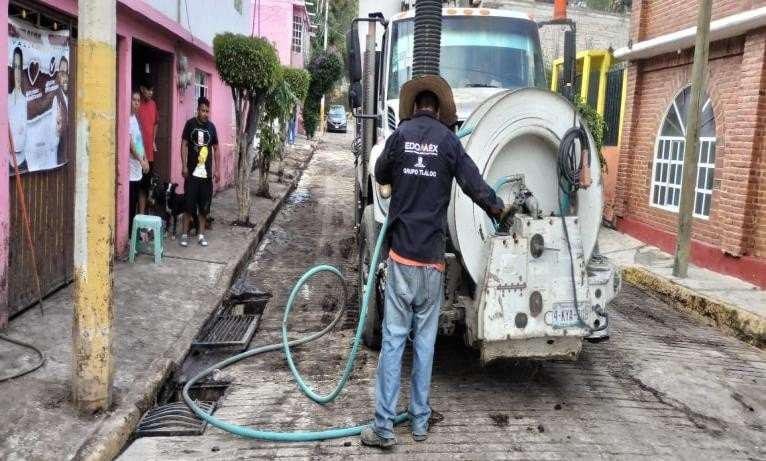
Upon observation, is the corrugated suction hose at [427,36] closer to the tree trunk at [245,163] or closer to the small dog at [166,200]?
the small dog at [166,200]

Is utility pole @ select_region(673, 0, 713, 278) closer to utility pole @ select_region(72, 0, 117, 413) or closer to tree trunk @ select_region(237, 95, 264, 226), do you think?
tree trunk @ select_region(237, 95, 264, 226)

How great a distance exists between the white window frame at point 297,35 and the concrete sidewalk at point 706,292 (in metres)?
30.3

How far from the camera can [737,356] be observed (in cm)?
638

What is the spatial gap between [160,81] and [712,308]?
8.26 metres

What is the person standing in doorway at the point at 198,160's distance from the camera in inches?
364

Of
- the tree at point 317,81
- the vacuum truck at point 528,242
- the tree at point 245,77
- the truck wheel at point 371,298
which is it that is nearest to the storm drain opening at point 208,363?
the truck wheel at point 371,298

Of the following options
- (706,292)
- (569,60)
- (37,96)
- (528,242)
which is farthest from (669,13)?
(37,96)

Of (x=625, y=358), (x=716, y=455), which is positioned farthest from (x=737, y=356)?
(x=716, y=455)

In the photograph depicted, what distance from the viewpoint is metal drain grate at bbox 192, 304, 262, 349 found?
6230mm

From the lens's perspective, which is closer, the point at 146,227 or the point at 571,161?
the point at 571,161

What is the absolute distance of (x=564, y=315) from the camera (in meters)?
4.59

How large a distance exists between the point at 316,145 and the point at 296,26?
10.3 metres

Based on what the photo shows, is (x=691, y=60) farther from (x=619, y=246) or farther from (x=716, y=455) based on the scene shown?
(x=716, y=455)

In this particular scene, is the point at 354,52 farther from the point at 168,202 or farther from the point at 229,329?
the point at 168,202
